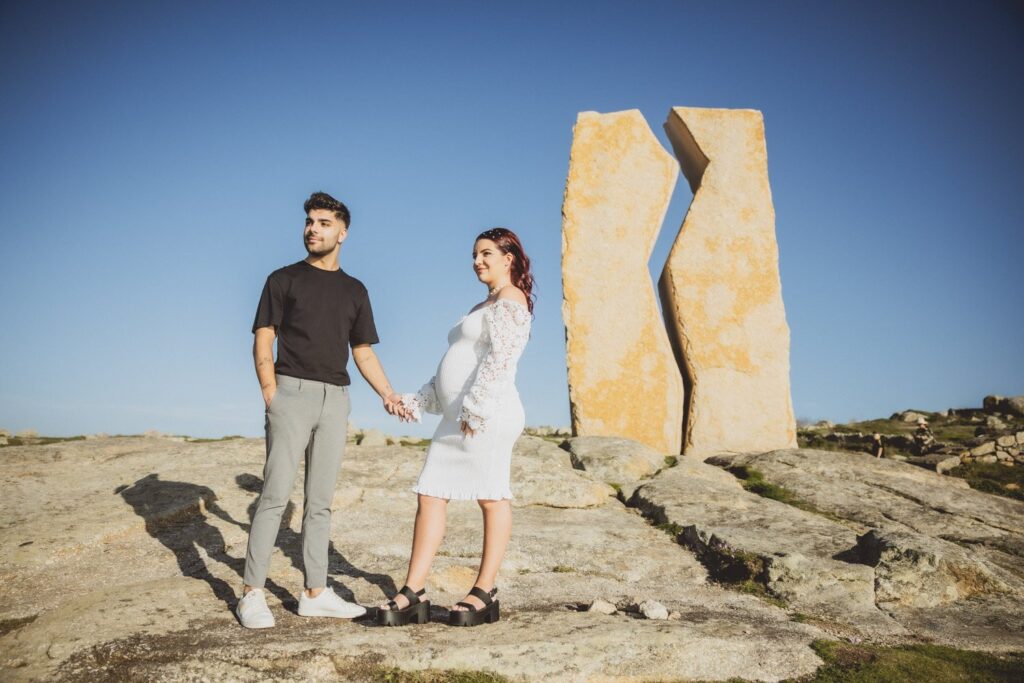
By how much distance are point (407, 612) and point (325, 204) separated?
8.10 feet

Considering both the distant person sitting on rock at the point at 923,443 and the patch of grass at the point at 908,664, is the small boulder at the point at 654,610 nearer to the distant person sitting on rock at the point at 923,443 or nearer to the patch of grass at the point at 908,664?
the patch of grass at the point at 908,664

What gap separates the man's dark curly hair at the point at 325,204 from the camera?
436cm

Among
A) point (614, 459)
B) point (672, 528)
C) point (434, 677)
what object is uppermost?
point (614, 459)

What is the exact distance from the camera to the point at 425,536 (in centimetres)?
416

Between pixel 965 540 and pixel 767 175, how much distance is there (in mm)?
7453

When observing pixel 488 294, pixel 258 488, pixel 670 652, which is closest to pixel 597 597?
pixel 670 652

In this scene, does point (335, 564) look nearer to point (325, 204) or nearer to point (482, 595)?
point (482, 595)

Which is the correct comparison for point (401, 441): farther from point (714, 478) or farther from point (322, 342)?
point (322, 342)

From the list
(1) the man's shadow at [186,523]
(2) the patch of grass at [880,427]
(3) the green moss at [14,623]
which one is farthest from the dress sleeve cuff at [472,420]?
(2) the patch of grass at [880,427]

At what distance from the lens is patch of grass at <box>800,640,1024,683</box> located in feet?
11.4

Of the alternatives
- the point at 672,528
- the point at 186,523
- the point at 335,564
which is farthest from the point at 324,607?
the point at 672,528

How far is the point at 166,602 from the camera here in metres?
4.12

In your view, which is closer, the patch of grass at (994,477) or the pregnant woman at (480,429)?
the pregnant woman at (480,429)

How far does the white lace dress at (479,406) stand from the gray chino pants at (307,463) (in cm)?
60
